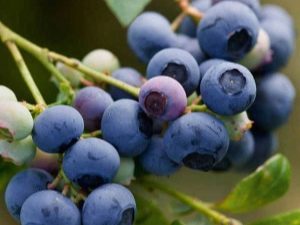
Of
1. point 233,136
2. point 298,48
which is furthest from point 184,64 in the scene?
point 298,48

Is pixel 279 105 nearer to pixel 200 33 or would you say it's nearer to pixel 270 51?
pixel 270 51

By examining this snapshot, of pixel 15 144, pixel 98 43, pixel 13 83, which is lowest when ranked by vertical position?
pixel 98 43

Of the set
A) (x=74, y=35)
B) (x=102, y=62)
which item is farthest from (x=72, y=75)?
(x=74, y=35)

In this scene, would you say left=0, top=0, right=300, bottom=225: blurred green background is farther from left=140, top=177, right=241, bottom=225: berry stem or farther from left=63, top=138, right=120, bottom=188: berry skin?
left=63, top=138, right=120, bottom=188: berry skin

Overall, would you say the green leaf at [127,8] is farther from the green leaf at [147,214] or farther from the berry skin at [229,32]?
the green leaf at [147,214]

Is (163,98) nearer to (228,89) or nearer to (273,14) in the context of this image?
(228,89)

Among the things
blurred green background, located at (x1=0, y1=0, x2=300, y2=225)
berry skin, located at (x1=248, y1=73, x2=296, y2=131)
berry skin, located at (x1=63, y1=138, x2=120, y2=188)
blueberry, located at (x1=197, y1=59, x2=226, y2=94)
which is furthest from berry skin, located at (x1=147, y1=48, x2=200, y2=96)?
blurred green background, located at (x1=0, y1=0, x2=300, y2=225)

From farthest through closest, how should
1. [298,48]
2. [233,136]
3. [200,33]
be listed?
[298,48], [200,33], [233,136]
